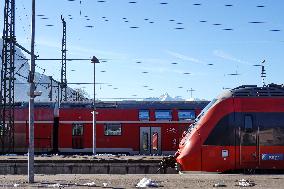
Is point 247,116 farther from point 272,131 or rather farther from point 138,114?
point 138,114

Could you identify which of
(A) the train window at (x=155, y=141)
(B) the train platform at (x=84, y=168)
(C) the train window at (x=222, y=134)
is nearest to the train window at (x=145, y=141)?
(A) the train window at (x=155, y=141)

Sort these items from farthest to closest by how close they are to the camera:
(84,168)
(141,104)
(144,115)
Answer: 1. (141,104)
2. (144,115)
3. (84,168)

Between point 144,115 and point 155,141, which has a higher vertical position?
point 144,115

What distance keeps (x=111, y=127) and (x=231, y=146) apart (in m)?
19.2

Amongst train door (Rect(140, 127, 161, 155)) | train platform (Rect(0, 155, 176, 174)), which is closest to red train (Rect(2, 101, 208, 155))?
train door (Rect(140, 127, 161, 155))

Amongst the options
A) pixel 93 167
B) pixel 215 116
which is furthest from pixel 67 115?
pixel 215 116

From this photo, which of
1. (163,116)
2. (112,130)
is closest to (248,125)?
(163,116)

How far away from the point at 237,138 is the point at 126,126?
18.5 metres

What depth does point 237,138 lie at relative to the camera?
720 inches

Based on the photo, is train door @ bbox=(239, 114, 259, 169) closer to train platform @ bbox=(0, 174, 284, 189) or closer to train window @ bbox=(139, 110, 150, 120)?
train platform @ bbox=(0, 174, 284, 189)

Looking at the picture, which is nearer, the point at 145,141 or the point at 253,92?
the point at 253,92

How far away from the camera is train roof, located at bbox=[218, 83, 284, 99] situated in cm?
1877

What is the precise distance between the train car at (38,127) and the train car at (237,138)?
19.5 metres

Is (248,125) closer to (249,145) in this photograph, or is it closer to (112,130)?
(249,145)
